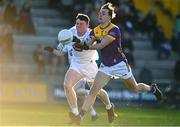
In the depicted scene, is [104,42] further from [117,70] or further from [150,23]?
[150,23]

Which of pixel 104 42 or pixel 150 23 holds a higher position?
pixel 104 42

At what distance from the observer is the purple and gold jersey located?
53.5 feet

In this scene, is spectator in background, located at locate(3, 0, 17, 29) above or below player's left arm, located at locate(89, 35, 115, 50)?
below

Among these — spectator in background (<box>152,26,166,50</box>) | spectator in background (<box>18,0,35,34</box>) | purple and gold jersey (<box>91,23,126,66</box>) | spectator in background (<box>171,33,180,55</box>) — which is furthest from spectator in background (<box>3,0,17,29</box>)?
purple and gold jersey (<box>91,23,126,66</box>)

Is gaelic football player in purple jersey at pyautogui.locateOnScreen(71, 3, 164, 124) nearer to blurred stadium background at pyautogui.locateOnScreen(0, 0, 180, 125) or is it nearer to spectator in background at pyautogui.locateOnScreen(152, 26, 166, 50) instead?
blurred stadium background at pyautogui.locateOnScreen(0, 0, 180, 125)

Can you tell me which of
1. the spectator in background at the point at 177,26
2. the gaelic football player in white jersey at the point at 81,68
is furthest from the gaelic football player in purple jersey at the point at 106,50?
the spectator in background at the point at 177,26

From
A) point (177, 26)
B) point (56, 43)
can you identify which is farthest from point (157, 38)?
→ point (56, 43)

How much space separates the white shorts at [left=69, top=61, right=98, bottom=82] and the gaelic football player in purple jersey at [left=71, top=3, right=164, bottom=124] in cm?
139

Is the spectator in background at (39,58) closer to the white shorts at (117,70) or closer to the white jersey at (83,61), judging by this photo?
the white jersey at (83,61)

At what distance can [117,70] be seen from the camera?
55.0ft

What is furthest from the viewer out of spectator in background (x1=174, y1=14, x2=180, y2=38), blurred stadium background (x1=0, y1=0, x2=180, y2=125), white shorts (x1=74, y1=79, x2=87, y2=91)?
spectator in background (x1=174, y1=14, x2=180, y2=38)

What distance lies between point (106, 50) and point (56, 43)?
16.5 meters

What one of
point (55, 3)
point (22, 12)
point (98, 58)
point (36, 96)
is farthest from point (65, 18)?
point (98, 58)

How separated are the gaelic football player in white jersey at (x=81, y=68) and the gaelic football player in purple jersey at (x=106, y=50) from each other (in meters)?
0.80
